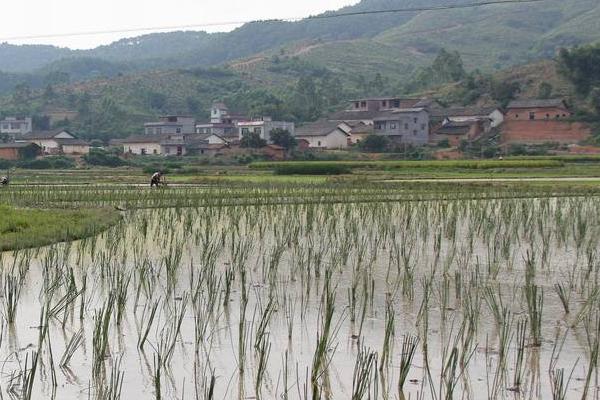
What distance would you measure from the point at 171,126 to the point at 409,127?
24.7m

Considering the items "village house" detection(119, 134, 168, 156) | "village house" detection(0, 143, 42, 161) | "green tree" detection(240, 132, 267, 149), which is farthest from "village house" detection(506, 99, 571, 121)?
"village house" detection(0, 143, 42, 161)

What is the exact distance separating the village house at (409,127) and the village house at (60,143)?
22.3 m

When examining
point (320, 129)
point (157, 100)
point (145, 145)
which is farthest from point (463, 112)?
point (157, 100)

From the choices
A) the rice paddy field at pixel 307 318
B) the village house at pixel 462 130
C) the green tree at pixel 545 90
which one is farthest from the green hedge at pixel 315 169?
the green tree at pixel 545 90

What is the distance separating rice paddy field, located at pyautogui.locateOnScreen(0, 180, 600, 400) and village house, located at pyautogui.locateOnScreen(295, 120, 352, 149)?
49492 mm

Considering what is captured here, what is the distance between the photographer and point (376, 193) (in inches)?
960

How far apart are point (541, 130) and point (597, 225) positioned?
45.1 m

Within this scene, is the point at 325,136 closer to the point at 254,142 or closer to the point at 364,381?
the point at 254,142

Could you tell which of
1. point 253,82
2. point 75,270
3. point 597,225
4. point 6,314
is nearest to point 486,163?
point 597,225

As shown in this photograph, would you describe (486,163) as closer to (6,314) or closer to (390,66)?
(6,314)

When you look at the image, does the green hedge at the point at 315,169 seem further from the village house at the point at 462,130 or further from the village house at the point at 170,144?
the village house at the point at 170,144

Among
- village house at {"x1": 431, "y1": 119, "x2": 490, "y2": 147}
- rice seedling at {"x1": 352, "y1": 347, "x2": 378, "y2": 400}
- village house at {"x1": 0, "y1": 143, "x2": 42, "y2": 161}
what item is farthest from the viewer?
village house at {"x1": 431, "y1": 119, "x2": 490, "y2": 147}

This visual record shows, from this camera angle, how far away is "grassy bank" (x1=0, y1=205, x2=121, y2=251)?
1272 centimetres

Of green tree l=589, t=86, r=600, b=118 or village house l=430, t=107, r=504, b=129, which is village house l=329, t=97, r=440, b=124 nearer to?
village house l=430, t=107, r=504, b=129
